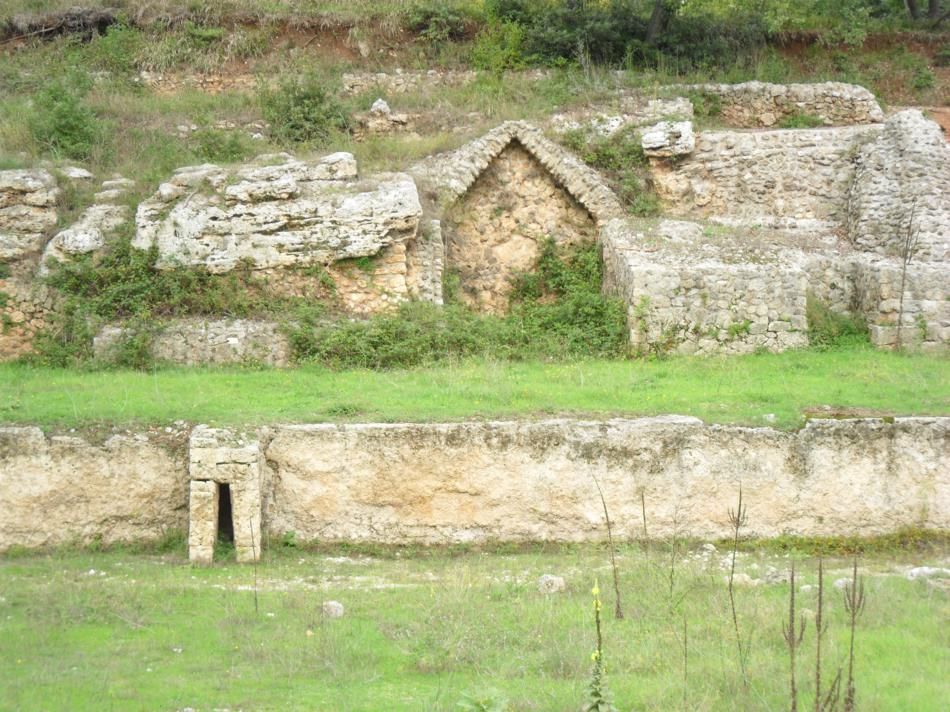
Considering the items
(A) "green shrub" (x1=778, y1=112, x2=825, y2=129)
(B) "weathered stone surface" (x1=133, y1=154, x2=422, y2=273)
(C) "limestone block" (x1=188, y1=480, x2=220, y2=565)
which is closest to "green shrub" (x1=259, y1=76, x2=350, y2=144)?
(B) "weathered stone surface" (x1=133, y1=154, x2=422, y2=273)

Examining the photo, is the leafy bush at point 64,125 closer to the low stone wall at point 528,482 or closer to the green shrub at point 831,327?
the low stone wall at point 528,482

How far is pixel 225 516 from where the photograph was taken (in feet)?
40.5

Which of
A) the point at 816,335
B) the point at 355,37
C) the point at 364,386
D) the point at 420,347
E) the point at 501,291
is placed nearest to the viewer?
the point at 364,386

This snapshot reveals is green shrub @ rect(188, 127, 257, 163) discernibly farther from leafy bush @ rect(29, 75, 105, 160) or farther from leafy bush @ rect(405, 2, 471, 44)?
leafy bush @ rect(405, 2, 471, 44)

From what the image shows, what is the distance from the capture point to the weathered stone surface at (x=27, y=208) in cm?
1706

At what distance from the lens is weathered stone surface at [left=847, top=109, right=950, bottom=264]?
58.1 feet

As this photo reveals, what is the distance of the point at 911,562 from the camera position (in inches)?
459

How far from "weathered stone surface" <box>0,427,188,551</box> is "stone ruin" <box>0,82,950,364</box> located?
3674 mm

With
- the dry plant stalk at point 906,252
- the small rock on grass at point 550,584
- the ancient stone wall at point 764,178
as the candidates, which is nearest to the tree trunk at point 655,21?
the ancient stone wall at point 764,178

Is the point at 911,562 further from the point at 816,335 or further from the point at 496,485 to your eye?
the point at 816,335

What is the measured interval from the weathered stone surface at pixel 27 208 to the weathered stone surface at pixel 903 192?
12.4 metres

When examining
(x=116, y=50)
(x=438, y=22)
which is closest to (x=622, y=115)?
(x=438, y=22)

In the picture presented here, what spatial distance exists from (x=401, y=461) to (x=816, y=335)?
7645 mm

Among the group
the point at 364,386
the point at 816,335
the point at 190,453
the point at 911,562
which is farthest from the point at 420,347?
the point at 911,562
